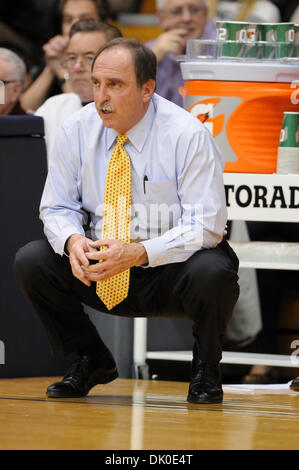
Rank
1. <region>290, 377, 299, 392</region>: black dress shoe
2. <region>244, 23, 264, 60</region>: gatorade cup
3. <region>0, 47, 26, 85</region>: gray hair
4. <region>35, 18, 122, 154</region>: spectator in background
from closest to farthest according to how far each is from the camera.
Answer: <region>290, 377, 299, 392</region>: black dress shoe, <region>244, 23, 264, 60</region>: gatorade cup, <region>35, 18, 122, 154</region>: spectator in background, <region>0, 47, 26, 85</region>: gray hair

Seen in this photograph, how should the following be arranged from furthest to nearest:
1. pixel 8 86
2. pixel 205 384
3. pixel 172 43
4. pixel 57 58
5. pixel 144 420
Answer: pixel 57 58, pixel 172 43, pixel 8 86, pixel 205 384, pixel 144 420

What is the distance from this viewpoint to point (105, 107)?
2.38 metres

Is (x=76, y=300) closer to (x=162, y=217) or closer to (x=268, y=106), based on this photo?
(x=162, y=217)

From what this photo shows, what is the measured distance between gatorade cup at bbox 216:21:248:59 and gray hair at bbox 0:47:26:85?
0.94 m

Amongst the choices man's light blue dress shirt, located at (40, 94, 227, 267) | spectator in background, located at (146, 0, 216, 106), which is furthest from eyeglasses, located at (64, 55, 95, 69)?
man's light blue dress shirt, located at (40, 94, 227, 267)

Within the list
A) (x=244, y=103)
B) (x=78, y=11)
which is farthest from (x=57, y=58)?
(x=244, y=103)

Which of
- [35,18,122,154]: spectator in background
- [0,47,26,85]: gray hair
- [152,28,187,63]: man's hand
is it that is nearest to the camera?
[35,18,122,154]: spectator in background

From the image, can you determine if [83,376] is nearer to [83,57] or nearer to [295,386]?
[295,386]

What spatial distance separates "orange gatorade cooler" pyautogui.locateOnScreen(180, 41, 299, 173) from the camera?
2943 mm

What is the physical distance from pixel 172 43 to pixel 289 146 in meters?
1.12

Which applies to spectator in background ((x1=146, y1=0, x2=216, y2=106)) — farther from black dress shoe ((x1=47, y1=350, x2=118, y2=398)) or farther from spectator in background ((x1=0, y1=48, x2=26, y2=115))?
black dress shoe ((x1=47, y1=350, x2=118, y2=398))

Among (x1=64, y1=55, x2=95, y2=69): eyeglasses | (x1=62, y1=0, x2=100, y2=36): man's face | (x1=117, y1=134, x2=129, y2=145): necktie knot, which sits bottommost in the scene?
(x1=117, y1=134, x2=129, y2=145): necktie knot

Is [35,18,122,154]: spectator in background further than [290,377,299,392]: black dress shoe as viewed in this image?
Yes
